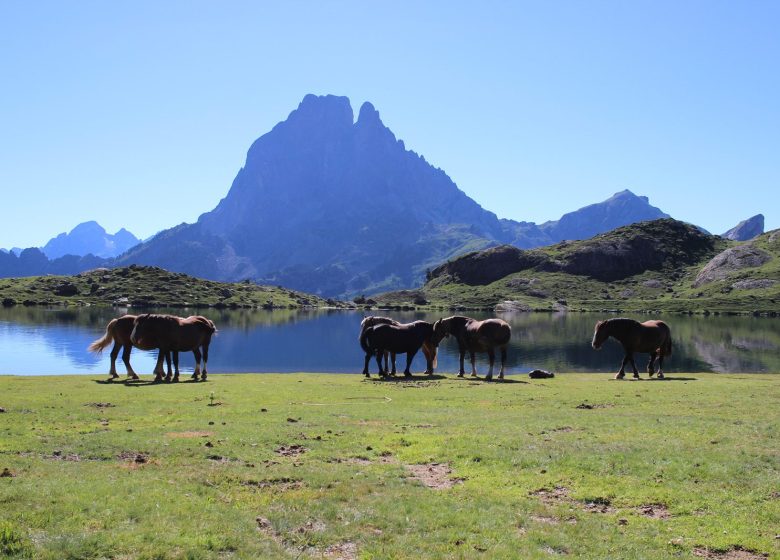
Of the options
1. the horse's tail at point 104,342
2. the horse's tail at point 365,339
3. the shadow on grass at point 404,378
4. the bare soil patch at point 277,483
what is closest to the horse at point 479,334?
the shadow on grass at point 404,378

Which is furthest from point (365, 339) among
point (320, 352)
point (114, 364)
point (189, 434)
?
point (320, 352)

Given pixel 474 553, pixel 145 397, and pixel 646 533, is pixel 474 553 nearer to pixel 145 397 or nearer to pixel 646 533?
pixel 646 533

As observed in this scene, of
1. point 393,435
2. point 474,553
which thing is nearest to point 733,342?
point 393,435

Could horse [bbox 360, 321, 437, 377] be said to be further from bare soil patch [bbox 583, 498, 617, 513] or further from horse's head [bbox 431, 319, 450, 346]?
bare soil patch [bbox 583, 498, 617, 513]

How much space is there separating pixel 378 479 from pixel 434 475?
1.61m

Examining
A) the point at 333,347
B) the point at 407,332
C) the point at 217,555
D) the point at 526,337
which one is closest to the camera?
the point at 217,555

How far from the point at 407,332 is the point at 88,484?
102 feet

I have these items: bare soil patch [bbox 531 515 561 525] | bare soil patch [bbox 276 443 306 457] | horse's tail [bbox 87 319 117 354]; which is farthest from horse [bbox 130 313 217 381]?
bare soil patch [bbox 531 515 561 525]

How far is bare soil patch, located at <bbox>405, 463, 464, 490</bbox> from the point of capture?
49.6 ft

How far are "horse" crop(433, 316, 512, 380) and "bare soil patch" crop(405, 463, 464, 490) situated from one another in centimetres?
2531

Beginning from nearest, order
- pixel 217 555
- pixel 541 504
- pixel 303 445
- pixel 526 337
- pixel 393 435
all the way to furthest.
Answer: pixel 217 555
pixel 541 504
pixel 303 445
pixel 393 435
pixel 526 337

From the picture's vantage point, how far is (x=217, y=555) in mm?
10289

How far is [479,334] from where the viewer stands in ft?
141

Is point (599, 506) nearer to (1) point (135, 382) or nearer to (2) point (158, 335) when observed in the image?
(1) point (135, 382)
